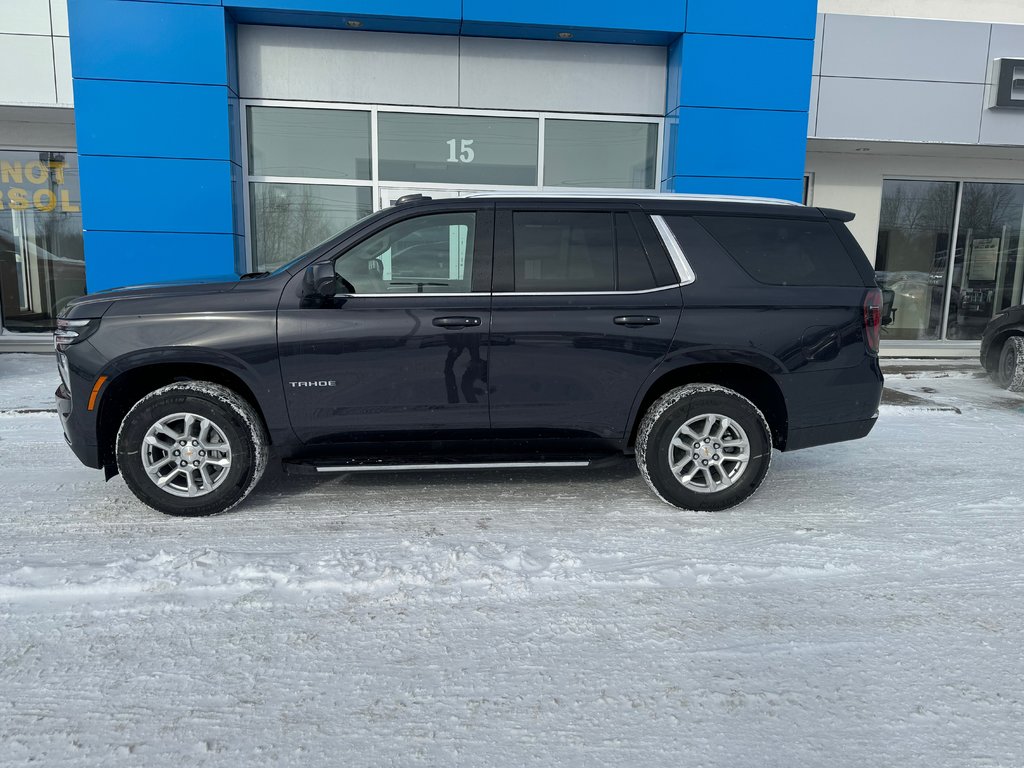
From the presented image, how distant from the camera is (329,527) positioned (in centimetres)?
381

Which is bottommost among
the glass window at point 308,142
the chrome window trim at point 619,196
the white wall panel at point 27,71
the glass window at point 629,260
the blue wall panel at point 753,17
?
the glass window at point 629,260

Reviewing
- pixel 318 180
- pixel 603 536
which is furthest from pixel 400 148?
pixel 603 536

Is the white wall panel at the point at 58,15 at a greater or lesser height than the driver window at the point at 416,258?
greater

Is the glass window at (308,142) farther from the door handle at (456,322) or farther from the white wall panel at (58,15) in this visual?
the door handle at (456,322)

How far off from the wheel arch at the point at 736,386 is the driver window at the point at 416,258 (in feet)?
4.35

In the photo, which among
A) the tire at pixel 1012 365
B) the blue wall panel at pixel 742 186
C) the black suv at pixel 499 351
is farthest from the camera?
the blue wall panel at pixel 742 186

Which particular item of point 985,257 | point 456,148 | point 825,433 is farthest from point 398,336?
point 985,257

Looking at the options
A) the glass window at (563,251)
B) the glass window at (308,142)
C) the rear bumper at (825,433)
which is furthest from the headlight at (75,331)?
the glass window at (308,142)

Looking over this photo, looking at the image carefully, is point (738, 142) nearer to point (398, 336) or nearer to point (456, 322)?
point (456, 322)

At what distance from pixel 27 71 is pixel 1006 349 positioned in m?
12.9

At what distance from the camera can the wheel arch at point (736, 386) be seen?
4148mm

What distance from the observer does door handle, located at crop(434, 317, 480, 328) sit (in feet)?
12.6

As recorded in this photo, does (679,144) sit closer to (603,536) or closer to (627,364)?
(627,364)

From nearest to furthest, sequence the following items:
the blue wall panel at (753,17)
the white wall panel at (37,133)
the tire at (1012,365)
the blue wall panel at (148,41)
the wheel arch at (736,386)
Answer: the wheel arch at (736,386), the blue wall panel at (148,41), the tire at (1012,365), the blue wall panel at (753,17), the white wall panel at (37,133)
